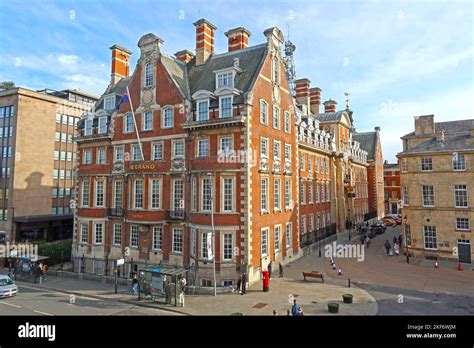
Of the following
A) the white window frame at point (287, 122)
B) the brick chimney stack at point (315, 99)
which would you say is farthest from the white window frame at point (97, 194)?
the brick chimney stack at point (315, 99)

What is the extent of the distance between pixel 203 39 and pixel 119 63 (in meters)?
13.4

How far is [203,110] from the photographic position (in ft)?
95.2

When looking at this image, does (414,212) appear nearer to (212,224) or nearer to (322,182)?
(322,182)

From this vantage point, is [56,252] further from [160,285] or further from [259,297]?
[259,297]

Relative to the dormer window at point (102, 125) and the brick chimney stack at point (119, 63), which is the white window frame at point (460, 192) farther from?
the brick chimney stack at point (119, 63)

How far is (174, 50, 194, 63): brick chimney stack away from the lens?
37531 millimetres

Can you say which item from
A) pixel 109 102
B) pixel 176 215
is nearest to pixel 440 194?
pixel 176 215

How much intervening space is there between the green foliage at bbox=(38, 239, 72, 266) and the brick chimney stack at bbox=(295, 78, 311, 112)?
38.2 meters

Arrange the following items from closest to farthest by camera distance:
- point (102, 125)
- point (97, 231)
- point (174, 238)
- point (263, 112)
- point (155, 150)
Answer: point (174, 238), point (263, 112), point (155, 150), point (97, 231), point (102, 125)

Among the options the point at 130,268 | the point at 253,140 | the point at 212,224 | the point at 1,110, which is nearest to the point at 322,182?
the point at 253,140

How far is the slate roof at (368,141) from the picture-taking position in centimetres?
7183

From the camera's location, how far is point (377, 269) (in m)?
30.4

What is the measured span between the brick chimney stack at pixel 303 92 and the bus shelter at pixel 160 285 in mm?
35887

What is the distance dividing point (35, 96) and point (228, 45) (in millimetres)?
33235
